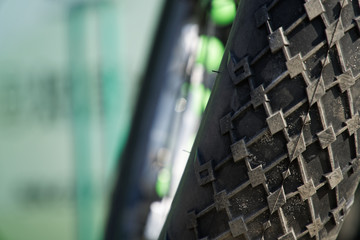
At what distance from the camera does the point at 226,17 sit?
1.28 m

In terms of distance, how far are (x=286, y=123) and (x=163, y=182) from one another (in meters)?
0.76

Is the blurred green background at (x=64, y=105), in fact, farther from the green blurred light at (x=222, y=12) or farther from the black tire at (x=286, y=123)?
the black tire at (x=286, y=123)

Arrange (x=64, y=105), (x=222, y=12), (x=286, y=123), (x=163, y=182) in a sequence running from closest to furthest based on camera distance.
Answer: (x=286, y=123) → (x=222, y=12) → (x=163, y=182) → (x=64, y=105)

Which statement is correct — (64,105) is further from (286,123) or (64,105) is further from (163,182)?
(286,123)

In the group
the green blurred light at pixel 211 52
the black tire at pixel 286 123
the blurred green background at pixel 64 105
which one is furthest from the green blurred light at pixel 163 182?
the blurred green background at pixel 64 105

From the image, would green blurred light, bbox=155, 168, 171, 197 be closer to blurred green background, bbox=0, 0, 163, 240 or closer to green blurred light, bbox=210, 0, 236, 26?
green blurred light, bbox=210, 0, 236, 26

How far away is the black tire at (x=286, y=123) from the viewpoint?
2.23ft

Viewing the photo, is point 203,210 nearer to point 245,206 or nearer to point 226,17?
point 245,206

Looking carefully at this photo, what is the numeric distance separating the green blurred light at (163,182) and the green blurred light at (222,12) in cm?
33

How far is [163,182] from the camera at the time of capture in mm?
1424

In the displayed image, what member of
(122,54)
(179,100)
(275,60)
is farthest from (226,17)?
(122,54)

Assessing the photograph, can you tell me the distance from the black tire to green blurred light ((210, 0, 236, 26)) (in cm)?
49

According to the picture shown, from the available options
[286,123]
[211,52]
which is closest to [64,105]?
[211,52]

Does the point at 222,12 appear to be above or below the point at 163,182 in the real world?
above
